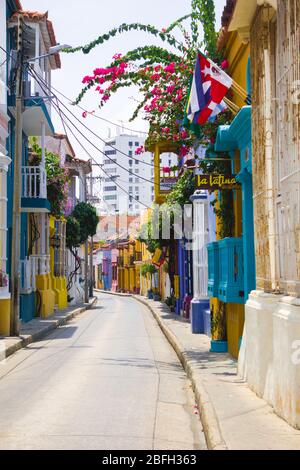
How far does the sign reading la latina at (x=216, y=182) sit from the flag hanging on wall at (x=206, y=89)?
125 centimetres

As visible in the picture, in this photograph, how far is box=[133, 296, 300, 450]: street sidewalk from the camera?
6.07 meters

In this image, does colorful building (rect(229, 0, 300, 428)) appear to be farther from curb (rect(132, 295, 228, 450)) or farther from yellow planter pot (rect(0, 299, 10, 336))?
yellow planter pot (rect(0, 299, 10, 336))

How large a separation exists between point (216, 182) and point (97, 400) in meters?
5.11

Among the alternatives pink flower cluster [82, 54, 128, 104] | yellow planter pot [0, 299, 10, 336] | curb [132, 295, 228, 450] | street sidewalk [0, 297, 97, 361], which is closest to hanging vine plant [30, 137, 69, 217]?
street sidewalk [0, 297, 97, 361]

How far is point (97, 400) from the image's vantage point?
8875mm

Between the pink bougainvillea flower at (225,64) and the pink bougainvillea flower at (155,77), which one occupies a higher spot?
the pink bougainvillea flower at (225,64)

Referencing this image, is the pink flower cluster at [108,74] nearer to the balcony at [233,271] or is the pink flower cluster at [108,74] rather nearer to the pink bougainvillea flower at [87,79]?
the pink bougainvillea flower at [87,79]

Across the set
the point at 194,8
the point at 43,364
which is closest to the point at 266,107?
the point at 194,8

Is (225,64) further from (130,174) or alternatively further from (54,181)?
(130,174)

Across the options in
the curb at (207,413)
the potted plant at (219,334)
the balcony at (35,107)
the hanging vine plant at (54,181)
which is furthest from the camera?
Answer: the hanging vine plant at (54,181)

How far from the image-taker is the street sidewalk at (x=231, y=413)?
607 centimetres

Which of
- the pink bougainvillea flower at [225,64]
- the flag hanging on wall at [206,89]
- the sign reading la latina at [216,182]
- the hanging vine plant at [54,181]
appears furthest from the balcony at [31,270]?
the flag hanging on wall at [206,89]

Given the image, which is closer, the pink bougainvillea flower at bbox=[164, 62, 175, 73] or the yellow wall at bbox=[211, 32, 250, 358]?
the yellow wall at bbox=[211, 32, 250, 358]

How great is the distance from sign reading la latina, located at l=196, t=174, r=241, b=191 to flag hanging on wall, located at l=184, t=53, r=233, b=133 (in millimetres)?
1249
